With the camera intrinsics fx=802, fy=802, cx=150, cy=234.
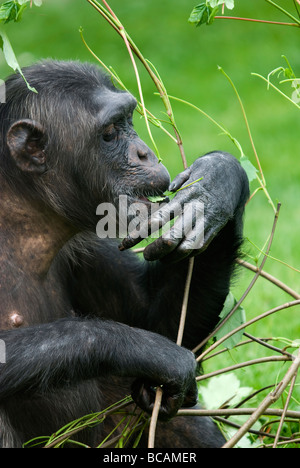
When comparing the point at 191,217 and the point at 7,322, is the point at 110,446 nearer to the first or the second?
the point at 7,322

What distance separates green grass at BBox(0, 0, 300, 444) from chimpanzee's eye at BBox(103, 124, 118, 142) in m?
4.92

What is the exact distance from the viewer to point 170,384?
348 cm

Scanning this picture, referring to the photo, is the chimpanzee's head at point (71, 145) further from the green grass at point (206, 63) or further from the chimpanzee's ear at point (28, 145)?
the green grass at point (206, 63)

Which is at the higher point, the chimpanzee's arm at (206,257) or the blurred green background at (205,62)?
the blurred green background at (205,62)

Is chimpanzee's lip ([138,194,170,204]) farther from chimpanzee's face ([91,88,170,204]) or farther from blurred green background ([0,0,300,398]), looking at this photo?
blurred green background ([0,0,300,398])

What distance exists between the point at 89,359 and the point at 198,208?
2.73 feet

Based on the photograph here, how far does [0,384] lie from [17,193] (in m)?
0.97

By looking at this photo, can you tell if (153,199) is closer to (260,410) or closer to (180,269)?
(180,269)

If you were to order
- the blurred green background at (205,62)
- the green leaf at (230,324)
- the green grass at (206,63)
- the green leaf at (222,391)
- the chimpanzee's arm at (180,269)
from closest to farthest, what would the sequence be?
the chimpanzee's arm at (180,269)
the green leaf at (230,324)
the green leaf at (222,391)
the green grass at (206,63)
the blurred green background at (205,62)

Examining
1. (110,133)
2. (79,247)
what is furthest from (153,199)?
(79,247)

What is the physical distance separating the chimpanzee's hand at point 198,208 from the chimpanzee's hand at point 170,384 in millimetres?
453

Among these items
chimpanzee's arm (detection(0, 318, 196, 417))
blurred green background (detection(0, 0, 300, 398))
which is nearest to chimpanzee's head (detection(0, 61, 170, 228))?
chimpanzee's arm (detection(0, 318, 196, 417))

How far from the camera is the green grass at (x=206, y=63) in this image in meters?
11.3

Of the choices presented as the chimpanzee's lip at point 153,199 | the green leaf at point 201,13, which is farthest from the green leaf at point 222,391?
the green leaf at point 201,13
